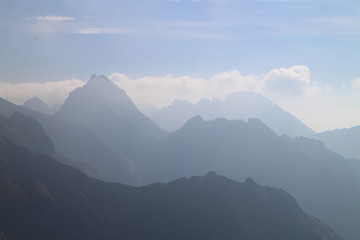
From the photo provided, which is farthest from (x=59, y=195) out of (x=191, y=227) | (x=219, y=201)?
(x=219, y=201)

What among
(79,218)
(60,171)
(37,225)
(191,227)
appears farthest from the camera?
(60,171)

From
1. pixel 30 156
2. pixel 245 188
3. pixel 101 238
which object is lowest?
pixel 101 238

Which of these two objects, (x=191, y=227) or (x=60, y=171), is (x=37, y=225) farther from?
(x=191, y=227)

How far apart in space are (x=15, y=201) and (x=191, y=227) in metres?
57.1

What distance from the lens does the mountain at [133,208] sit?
111m

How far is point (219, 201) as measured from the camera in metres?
132

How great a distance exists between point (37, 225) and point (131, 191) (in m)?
37.9

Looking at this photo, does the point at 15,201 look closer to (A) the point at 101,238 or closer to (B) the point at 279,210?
(A) the point at 101,238

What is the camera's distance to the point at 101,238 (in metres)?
112

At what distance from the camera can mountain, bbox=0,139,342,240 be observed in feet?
364

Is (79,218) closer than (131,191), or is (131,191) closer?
(79,218)

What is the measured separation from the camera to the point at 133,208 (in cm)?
12800

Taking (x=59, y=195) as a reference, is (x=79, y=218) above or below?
below

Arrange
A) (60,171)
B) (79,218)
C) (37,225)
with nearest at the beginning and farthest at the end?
(37,225), (79,218), (60,171)
